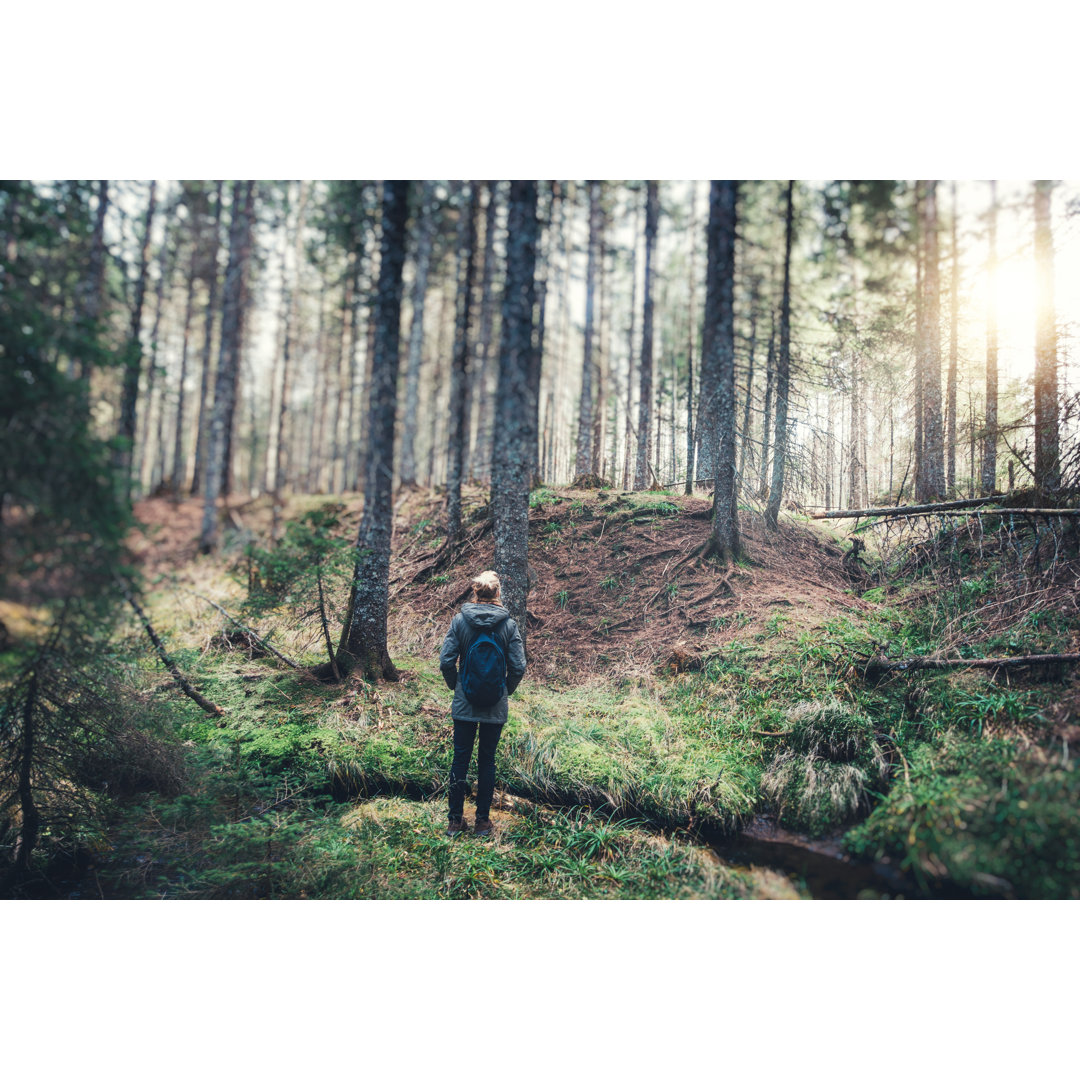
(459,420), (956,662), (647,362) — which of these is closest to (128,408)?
(459,420)

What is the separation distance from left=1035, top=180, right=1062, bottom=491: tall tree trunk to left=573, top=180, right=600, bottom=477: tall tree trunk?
4.51 meters

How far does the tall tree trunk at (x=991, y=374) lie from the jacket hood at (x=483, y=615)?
15.4 ft

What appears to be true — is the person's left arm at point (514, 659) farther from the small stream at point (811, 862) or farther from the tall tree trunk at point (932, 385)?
the tall tree trunk at point (932, 385)

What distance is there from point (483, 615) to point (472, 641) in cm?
21

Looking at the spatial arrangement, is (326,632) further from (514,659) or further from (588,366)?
(588,366)

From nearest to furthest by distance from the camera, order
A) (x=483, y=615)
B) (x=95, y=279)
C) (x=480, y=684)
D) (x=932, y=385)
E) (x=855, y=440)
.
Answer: (x=480, y=684) < (x=483, y=615) < (x=95, y=279) < (x=932, y=385) < (x=855, y=440)

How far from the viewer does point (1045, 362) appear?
455 centimetres

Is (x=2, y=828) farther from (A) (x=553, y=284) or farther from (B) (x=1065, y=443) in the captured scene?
(A) (x=553, y=284)

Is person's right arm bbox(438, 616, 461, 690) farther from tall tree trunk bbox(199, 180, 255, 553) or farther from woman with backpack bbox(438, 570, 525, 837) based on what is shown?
tall tree trunk bbox(199, 180, 255, 553)

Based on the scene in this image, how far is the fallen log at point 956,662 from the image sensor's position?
3818 mm

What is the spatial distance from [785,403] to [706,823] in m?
4.19

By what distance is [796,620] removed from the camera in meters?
5.05

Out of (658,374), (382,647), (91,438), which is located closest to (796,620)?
(658,374)

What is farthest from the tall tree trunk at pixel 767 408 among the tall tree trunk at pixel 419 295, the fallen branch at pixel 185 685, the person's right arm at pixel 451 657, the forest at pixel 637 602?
the tall tree trunk at pixel 419 295
